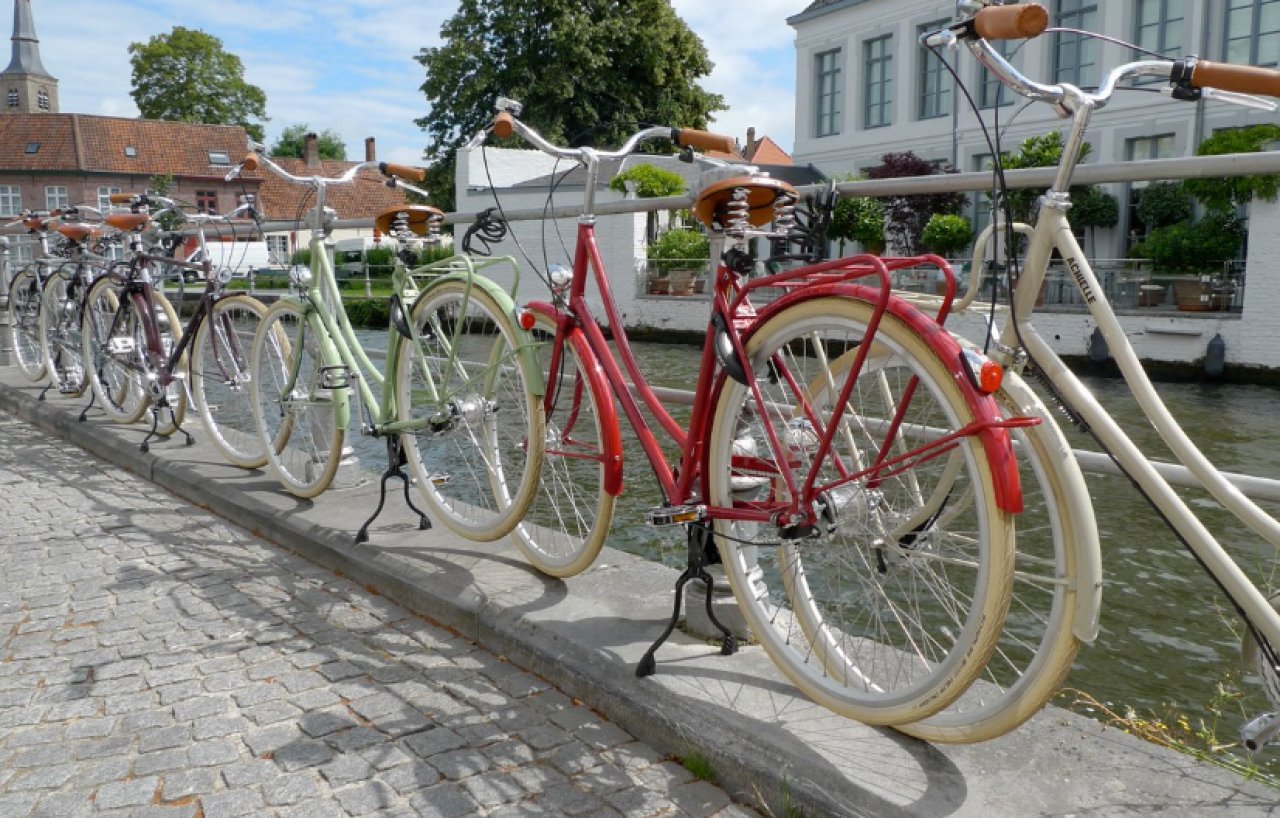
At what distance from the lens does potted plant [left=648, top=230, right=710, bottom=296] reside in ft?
85.9

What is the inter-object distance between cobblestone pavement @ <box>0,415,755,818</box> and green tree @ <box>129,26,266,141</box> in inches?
2323

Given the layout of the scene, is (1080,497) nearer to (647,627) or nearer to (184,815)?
(647,627)

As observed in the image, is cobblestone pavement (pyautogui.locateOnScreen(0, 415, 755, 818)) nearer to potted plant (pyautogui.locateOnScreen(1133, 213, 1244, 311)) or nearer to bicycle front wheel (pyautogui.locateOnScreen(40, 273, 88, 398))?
bicycle front wheel (pyautogui.locateOnScreen(40, 273, 88, 398))

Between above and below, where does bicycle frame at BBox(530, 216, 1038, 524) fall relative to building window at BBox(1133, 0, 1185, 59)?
below

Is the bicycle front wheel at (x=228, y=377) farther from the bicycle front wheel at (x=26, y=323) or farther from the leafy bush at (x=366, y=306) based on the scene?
the bicycle front wheel at (x=26, y=323)

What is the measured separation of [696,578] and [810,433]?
22.6 inches

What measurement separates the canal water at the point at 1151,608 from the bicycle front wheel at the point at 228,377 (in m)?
1.86

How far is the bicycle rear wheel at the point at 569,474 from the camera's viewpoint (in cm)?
321

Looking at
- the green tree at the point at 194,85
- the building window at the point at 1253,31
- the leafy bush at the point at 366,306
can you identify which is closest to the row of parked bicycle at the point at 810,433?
the leafy bush at the point at 366,306

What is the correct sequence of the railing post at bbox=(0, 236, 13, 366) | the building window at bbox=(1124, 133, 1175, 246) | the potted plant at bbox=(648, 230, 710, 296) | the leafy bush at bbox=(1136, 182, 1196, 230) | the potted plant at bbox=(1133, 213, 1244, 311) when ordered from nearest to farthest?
the railing post at bbox=(0, 236, 13, 366), the potted plant at bbox=(1133, 213, 1244, 311), the leafy bush at bbox=(1136, 182, 1196, 230), the building window at bbox=(1124, 133, 1175, 246), the potted plant at bbox=(648, 230, 710, 296)

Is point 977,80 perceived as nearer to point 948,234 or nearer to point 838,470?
point 948,234

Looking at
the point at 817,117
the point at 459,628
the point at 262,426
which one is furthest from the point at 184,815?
the point at 817,117

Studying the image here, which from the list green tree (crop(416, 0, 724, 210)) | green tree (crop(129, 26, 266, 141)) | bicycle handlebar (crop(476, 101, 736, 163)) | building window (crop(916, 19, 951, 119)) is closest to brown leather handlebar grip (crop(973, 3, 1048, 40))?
bicycle handlebar (crop(476, 101, 736, 163))

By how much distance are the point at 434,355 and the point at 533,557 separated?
844 millimetres
